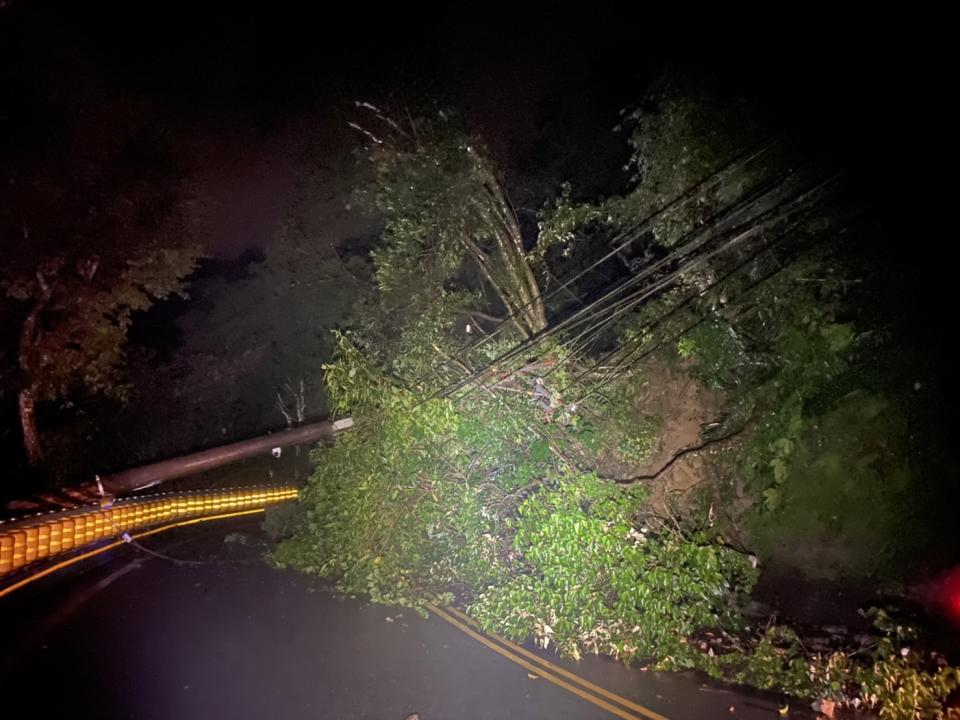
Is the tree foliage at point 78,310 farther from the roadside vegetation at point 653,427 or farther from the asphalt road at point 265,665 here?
the roadside vegetation at point 653,427

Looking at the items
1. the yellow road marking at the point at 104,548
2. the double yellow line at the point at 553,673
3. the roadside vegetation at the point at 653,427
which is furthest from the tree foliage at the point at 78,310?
the double yellow line at the point at 553,673

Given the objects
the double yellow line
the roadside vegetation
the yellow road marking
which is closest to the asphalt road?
the double yellow line

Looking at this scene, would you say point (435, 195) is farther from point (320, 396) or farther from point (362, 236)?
point (320, 396)

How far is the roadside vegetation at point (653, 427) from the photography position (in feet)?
22.6

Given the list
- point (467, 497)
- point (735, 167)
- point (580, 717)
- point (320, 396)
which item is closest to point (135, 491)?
point (320, 396)

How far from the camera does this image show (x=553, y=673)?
6980 mm

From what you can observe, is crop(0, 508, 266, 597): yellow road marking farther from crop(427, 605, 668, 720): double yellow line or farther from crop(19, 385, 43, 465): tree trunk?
crop(427, 605, 668, 720): double yellow line

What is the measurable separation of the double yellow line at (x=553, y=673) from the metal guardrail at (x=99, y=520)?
604 centimetres

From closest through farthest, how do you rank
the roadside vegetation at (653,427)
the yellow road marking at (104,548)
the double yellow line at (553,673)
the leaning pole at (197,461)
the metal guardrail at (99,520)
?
A: the double yellow line at (553,673) < the roadside vegetation at (653,427) < the metal guardrail at (99,520) < the yellow road marking at (104,548) < the leaning pole at (197,461)

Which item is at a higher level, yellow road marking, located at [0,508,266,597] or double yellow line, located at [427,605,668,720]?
yellow road marking, located at [0,508,266,597]

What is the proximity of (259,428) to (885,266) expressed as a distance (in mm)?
21137

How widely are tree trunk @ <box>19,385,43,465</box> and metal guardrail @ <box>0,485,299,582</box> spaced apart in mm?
5405

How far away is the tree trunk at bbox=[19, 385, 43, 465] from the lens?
14.8 meters

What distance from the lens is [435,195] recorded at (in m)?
9.38
